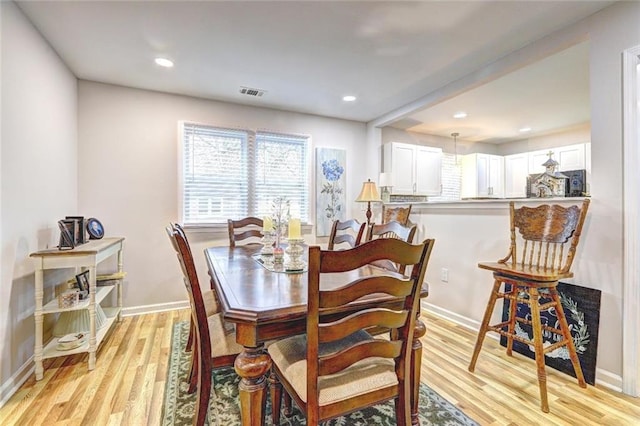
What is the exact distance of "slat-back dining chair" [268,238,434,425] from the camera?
3.23 ft

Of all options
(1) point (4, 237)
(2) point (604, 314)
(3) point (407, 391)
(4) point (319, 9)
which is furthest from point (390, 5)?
(1) point (4, 237)

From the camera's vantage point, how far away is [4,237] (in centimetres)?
181

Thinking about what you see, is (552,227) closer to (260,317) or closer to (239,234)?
(260,317)

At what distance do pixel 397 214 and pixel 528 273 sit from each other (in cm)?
173

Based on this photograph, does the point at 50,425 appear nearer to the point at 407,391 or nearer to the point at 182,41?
the point at 407,391

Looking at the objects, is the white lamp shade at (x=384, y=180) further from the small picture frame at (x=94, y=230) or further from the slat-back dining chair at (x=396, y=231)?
the small picture frame at (x=94, y=230)

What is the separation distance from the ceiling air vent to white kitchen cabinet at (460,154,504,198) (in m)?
3.87

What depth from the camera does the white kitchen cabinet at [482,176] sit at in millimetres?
5223

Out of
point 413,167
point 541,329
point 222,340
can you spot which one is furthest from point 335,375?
point 413,167

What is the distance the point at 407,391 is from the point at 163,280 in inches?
116

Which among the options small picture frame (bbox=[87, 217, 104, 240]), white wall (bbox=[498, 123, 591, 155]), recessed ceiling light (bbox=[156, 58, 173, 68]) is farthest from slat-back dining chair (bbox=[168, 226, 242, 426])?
white wall (bbox=[498, 123, 591, 155])

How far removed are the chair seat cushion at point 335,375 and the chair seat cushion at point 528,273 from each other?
1.13 m

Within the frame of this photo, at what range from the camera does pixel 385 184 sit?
160 inches

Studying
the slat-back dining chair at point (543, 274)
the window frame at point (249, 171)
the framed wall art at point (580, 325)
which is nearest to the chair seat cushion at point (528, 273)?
the slat-back dining chair at point (543, 274)
